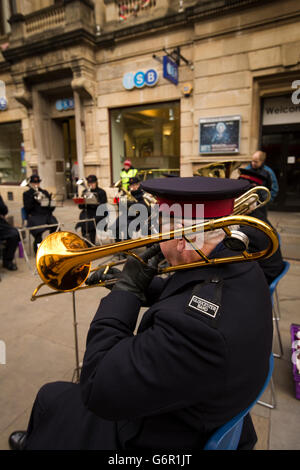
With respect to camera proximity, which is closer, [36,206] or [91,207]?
[36,206]

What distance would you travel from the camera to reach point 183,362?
2.74 feet

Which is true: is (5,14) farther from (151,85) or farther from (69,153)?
(151,85)

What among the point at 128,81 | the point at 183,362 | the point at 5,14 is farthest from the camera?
the point at 5,14

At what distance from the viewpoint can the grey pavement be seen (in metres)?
1.92

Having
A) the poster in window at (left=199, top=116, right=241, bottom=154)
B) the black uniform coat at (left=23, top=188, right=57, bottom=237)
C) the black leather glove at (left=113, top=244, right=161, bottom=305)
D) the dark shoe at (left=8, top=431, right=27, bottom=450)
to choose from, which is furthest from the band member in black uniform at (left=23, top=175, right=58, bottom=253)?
the poster in window at (left=199, top=116, right=241, bottom=154)

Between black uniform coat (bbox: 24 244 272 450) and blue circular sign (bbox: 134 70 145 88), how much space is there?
382 inches

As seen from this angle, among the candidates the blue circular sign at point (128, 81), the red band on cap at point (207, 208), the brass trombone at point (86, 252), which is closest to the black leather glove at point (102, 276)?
the brass trombone at point (86, 252)

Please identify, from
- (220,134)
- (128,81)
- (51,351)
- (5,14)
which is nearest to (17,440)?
(51,351)

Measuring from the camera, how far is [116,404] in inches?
35.4

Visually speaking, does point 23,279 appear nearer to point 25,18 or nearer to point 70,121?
point 70,121

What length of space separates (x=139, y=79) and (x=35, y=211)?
20.2 ft

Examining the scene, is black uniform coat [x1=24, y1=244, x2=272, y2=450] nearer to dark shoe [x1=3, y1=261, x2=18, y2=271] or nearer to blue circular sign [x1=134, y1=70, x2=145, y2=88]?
dark shoe [x1=3, y1=261, x2=18, y2=271]
